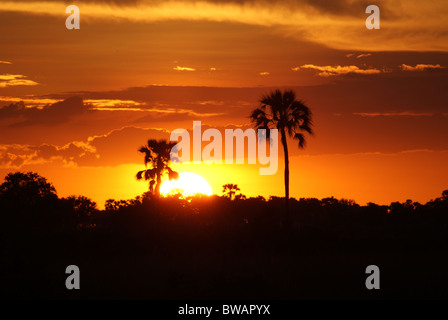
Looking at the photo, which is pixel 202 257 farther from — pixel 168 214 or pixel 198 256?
pixel 168 214

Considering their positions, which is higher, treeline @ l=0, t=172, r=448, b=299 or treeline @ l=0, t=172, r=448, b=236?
treeline @ l=0, t=172, r=448, b=236

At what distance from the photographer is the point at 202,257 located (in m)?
42.7

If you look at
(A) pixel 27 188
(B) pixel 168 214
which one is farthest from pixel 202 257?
(A) pixel 27 188

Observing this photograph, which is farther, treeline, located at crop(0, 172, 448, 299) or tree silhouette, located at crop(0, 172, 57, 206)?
tree silhouette, located at crop(0, 172, 57, 206)

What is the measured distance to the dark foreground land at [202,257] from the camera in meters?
32.5

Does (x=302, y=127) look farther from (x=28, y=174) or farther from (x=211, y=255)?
(x=28, y=174)

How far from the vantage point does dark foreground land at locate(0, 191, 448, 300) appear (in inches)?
1278

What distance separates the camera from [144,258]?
42.2 meters

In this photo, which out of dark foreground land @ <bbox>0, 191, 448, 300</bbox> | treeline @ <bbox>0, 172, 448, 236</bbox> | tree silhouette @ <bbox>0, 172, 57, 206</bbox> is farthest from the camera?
tree silhouette @ <bbox>0, 172, 57, 206</bbox>

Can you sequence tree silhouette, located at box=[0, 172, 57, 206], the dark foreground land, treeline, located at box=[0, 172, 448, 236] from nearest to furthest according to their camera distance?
1. the dark foreground land
2. treeline, located at box=[0, 172, 448, 236]
3. tree silhouette, located at box=[0, 172, 57, 206]
